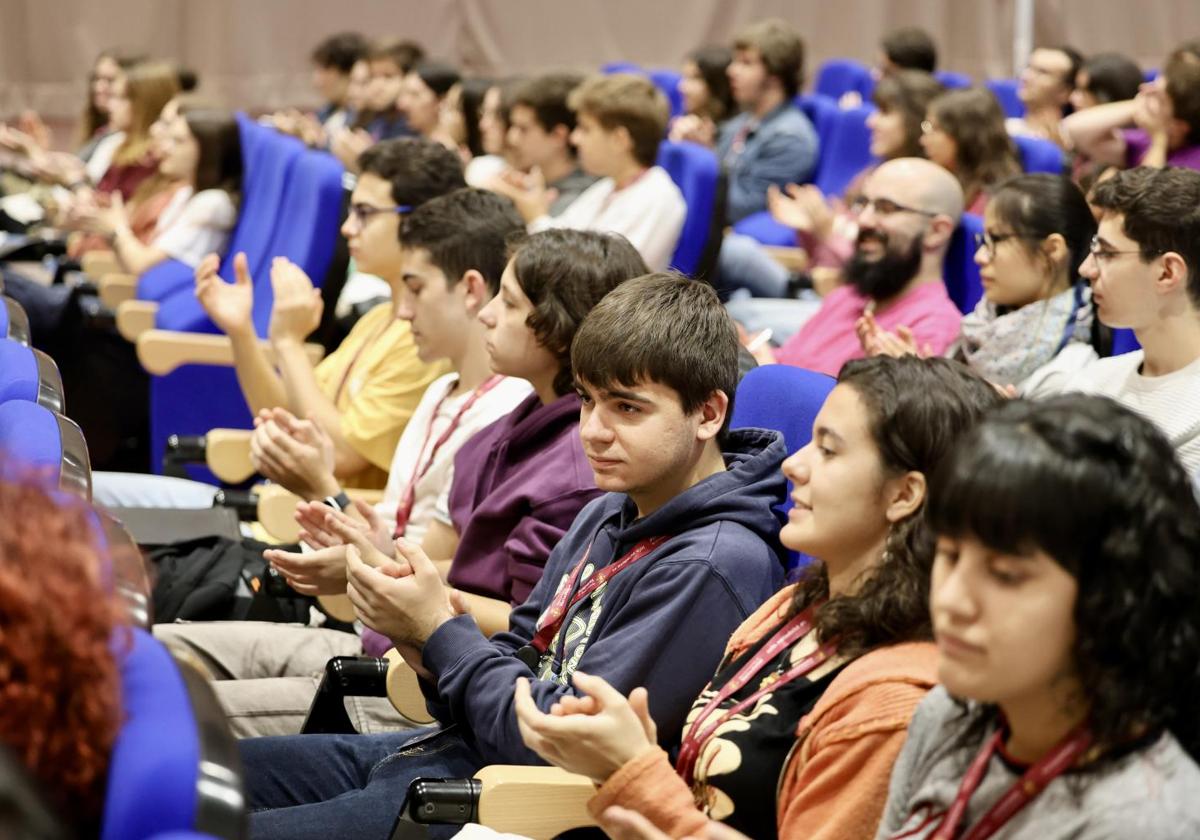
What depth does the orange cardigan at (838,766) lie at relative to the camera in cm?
137

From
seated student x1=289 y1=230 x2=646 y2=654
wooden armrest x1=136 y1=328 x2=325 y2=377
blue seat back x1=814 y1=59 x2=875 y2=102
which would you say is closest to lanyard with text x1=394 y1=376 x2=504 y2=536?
seated student x1=289 y1=230 x2=646 y2=654

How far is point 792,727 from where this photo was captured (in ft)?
4.88

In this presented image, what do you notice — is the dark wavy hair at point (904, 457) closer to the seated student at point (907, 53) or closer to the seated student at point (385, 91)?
the seated student at point (385, 91)

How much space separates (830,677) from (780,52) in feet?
17.4

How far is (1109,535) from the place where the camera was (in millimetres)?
1099

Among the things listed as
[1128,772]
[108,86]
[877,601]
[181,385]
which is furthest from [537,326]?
[108,86]

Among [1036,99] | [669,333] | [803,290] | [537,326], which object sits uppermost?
[669,333]

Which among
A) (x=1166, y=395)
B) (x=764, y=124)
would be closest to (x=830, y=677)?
(x=1166, y=395)

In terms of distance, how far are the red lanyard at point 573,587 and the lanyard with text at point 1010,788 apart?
0.64 m

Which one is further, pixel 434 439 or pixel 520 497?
pixel 434 439

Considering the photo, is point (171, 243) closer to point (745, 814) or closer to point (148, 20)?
point (745, 814)

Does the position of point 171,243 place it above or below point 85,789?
below

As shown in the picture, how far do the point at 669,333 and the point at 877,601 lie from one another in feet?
1.54

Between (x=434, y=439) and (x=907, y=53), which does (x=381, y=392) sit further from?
(x=907, y=53)
